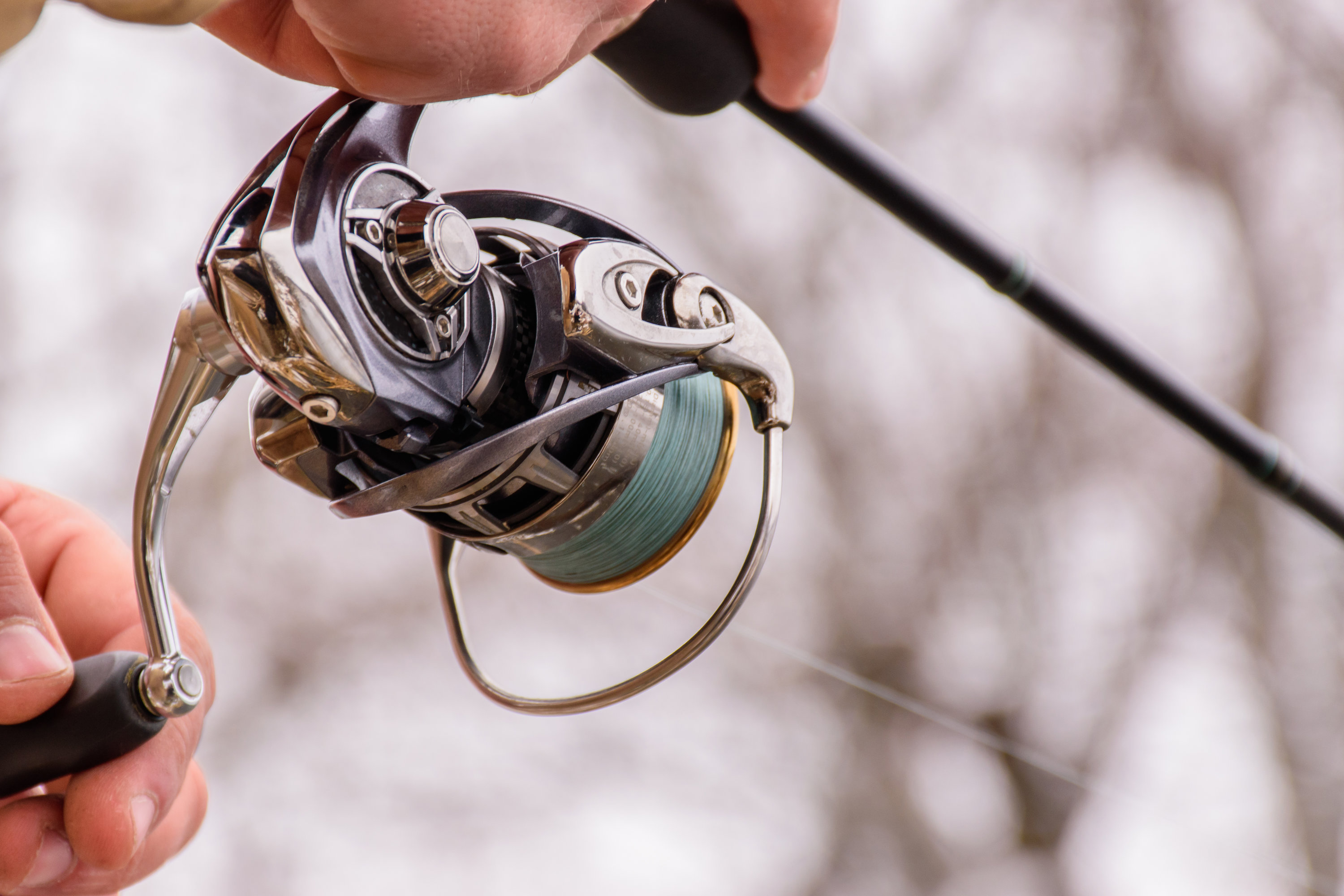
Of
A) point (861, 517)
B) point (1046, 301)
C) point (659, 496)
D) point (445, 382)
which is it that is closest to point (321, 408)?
point (445, 382)

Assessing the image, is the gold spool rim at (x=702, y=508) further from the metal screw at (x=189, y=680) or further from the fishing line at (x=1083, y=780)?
the fishing line at (x=1083, y=780)

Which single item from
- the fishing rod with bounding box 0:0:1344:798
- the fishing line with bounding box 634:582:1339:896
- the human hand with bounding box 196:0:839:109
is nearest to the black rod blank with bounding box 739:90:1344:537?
the fishing rod with bounding box 0:0:1344:798

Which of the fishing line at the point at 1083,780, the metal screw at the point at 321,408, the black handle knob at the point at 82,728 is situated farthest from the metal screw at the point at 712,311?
the fishing line at the point at 1083,780

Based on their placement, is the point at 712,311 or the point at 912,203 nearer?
the point at 712,311

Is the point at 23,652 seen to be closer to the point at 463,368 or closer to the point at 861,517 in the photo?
the point at 463,368

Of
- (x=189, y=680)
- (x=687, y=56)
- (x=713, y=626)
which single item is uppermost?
(x=687, y=56)

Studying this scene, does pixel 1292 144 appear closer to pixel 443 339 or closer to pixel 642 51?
pixel 642 51
